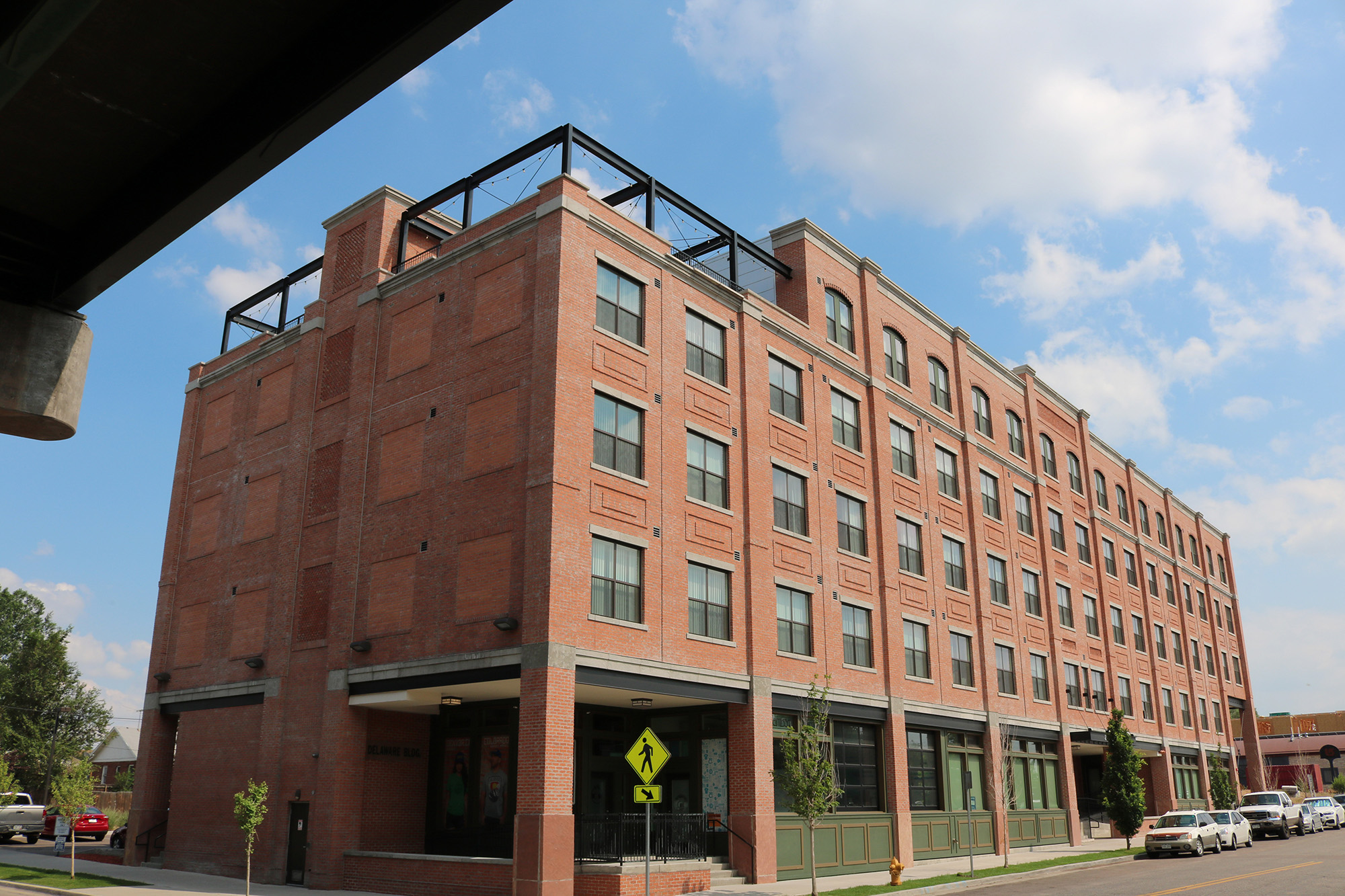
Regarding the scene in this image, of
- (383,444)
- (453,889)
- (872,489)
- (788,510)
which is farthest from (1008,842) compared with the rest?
(383,444)

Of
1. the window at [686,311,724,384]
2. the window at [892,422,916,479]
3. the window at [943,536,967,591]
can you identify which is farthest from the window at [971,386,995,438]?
the window at [686,311,724,384]

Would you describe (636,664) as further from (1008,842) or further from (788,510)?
(1008,842)

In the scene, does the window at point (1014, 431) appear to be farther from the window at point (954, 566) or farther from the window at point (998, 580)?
the window at point (954, 566)

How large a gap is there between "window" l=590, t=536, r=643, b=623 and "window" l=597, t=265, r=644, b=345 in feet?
18.1

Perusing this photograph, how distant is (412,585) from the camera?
25500mm

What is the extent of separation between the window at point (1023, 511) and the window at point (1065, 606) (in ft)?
11.2

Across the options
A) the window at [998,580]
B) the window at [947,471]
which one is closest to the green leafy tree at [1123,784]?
the window at [998,580]

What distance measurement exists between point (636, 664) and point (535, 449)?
18.1ft

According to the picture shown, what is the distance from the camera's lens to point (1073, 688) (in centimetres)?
4494

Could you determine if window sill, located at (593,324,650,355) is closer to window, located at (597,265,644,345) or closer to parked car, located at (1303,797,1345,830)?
window, located at (597,265,644,345)

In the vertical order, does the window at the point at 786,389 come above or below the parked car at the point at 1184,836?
above

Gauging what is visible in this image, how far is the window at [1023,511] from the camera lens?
44031 millimetres

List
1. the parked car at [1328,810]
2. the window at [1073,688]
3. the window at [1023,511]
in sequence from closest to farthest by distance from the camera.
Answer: the window at [1023,511] < the window at [1073,688] < the parked car at [1328,810]

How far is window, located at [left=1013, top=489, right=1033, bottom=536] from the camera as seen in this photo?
144 feet
